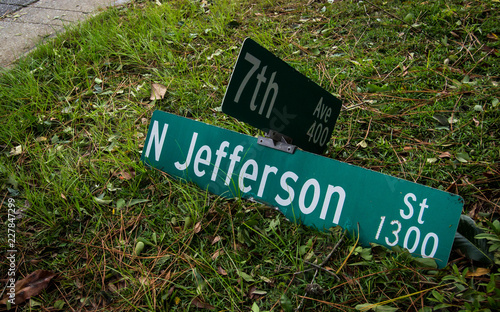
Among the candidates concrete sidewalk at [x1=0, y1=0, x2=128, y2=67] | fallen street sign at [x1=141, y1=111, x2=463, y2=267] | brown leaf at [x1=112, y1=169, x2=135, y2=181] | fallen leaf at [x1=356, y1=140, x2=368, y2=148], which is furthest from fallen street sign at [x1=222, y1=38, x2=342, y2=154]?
Result: concrete sidewalk at [x1=0, y1=0, x2=128, y2=67]

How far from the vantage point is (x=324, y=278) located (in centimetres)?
134

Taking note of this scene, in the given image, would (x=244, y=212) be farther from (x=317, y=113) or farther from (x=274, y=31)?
(x=274, y=31)

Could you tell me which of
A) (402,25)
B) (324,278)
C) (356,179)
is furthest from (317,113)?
(402,25)

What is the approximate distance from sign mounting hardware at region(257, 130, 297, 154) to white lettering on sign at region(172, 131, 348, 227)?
89mm

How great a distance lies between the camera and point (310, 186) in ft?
4.64

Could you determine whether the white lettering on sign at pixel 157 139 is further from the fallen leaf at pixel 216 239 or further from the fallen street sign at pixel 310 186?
the fallen leaf at pixel 216 239

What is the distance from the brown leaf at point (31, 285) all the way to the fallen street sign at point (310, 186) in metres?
0.70

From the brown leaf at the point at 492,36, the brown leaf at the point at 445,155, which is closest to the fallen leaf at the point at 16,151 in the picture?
the brown leaf at the point at 445,155

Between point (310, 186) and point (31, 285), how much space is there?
1294mm

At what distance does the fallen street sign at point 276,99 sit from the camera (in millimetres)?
1138

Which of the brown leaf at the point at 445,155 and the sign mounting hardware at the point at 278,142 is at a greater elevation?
the brown leaf at the point at 445,155

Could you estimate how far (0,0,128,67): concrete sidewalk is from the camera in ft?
10.6

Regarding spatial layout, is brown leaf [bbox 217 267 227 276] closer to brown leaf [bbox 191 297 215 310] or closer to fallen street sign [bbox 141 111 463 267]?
brown leaf [bbox 191 297 215 310]

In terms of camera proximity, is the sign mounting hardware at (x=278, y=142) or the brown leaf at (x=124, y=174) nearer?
the sign mounting hardware at (x=278, y=142)
